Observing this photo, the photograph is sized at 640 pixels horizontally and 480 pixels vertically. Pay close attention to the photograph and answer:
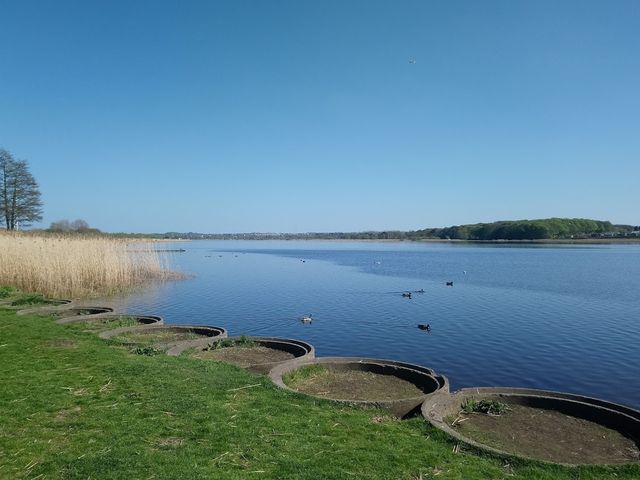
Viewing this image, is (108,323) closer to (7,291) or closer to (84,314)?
(84,314)

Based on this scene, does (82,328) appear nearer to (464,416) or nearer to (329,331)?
(329,331)

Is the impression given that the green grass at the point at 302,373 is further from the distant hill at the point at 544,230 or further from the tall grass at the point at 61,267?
the distant hill at the point at 544,230

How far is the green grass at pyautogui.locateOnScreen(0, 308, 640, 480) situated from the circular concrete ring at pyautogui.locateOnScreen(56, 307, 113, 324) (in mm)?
5587

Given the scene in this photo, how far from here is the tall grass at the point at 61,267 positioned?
64.1 feet

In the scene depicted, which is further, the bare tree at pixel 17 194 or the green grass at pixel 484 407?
the bare tree at pixel 17 194

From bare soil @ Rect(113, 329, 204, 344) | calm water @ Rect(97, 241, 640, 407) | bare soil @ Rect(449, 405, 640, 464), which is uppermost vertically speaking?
bare soil @ Rect(113, 329, 204, 344)

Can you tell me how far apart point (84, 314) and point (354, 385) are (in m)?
9.68

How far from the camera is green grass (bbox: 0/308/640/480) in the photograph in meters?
4.41

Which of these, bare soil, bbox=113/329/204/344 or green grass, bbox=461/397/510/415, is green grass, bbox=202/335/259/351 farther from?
green grass, bbox=461/397/510/415

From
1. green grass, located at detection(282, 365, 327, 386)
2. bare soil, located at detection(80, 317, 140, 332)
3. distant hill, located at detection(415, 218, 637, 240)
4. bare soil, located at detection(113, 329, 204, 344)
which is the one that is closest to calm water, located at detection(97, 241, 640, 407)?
green grass, located at detection(282, 365, 327, 386)

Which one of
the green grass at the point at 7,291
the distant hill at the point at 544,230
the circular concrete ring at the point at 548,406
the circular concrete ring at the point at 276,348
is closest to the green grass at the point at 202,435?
the circular concrete ring at the point at 548,406

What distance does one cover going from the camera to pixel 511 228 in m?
131

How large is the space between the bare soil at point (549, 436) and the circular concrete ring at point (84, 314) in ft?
33.9

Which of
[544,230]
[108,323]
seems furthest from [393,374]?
[544,230]
